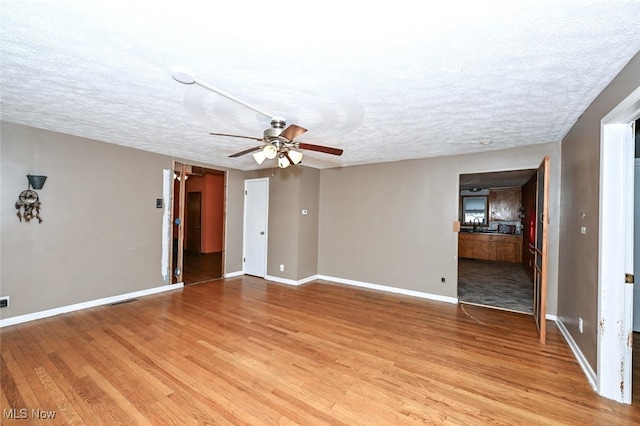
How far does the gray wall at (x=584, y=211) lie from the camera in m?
1.96

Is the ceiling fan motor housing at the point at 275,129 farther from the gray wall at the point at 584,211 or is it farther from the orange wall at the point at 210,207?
the orange wall at the point at 210,207

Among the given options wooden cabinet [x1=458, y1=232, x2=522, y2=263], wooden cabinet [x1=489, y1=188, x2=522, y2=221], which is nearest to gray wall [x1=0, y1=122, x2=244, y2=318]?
wooden cabinet [x1=458, y1=232, x2=522, y2=263]

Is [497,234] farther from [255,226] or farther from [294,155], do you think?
[294,155]

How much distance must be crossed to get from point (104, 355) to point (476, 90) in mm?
4024

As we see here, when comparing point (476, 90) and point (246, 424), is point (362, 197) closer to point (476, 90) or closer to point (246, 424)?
point (476, 90)

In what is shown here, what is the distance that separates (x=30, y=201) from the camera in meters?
3.23

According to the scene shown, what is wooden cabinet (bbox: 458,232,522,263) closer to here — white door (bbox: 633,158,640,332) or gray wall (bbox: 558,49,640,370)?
white door (bbox: 633,158,640,332)

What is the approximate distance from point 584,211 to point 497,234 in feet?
19.0

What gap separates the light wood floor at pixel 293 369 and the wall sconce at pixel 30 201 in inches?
51.6

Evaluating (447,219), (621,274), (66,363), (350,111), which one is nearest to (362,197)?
(447,219)

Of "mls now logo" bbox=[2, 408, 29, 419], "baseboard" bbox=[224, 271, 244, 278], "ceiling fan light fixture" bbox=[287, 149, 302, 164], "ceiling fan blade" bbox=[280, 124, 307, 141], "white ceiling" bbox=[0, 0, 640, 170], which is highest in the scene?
"white ceiling" bbox=[0, 0, 640, 170]

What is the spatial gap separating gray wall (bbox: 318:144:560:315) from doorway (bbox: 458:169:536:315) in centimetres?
115

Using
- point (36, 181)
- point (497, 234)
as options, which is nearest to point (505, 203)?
point (497, 234)

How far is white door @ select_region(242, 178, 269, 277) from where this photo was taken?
220 inches
